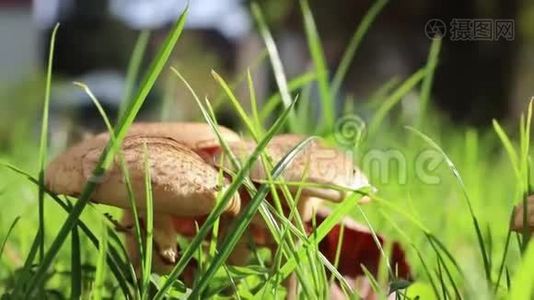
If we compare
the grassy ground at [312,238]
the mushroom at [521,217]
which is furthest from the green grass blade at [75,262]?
the mushroom at [521,217]

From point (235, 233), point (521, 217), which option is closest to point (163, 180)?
point (235, 233)

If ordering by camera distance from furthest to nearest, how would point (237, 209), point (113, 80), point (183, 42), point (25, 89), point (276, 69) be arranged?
1. point (113, 80)
2. point (183, 42)
3. point (25, 89)
4. point (276, 69)
5. point (237, 209)

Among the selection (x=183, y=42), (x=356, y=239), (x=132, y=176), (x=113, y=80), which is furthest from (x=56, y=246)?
(x=113, y=80)

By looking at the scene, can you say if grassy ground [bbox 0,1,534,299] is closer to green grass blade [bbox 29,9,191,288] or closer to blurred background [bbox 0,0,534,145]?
green grass blade [bbox 29,9,191,288]

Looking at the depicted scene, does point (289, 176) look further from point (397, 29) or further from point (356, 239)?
point (397, 29)

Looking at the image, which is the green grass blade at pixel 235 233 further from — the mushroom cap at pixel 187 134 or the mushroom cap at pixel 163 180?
the mushroom cap at pixel 187 134

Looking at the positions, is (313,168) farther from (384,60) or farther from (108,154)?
(384,60)

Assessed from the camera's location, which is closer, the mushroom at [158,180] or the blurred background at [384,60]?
the mushroom at [158,180]
